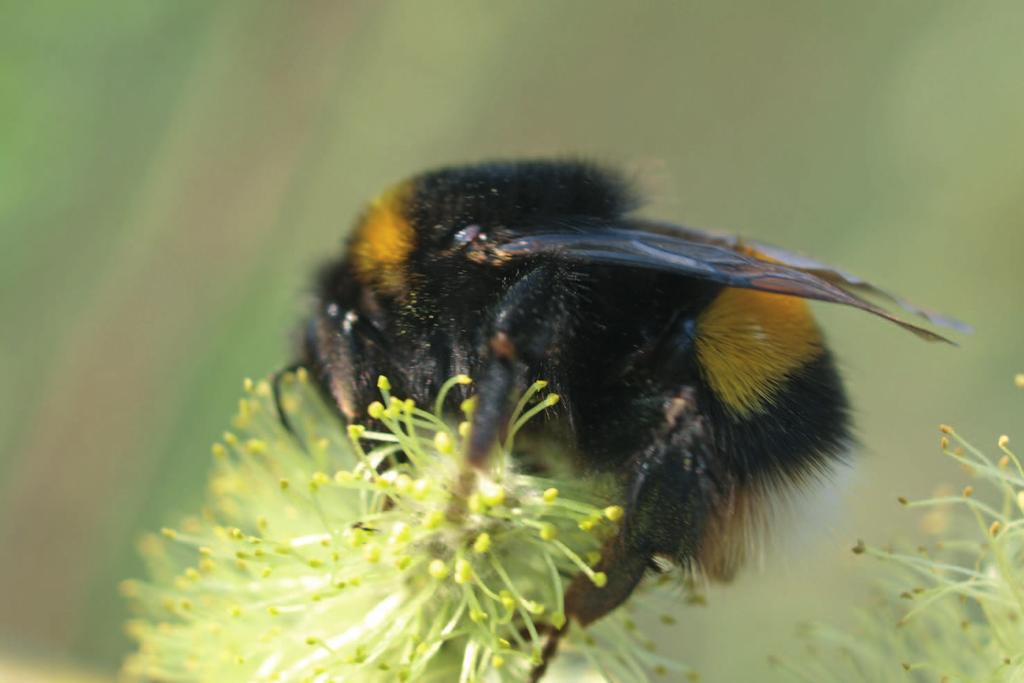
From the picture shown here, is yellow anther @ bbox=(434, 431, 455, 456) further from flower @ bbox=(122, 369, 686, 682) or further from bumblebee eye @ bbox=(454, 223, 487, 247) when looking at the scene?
bumblebee eye @ bbox=(454, 223, 487, 247)

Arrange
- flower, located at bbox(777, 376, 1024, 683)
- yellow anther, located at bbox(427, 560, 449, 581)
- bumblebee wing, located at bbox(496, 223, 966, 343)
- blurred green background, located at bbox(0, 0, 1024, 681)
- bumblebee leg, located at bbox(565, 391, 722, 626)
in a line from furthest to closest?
blurred green background, located at bbox(0, 0, 1024, 681), flower, located at bbox(777, 376, 1024, 683), yellow anther, located at bbox(427, 560, 449, 581), bumblebee leg, located at bbox(565, 391, 722, 626), bumblebee wing, located at bbox(496, 223, 966, 343)

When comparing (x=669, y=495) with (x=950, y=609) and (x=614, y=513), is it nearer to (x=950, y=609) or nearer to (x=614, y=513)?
(x=614, y=513)

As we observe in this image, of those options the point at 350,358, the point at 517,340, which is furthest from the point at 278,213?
the point at 517,340

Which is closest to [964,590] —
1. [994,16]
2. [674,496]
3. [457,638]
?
[674,496]

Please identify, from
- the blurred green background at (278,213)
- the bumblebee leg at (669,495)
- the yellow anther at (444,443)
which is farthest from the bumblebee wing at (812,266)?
the blurred green background at (278,213)

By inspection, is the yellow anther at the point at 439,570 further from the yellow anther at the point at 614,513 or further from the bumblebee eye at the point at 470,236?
the bumblebee eye at the point at 470,236

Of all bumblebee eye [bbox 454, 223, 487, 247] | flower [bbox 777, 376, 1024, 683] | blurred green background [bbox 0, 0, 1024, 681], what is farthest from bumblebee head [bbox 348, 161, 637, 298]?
→ blurred green background [bbox 0, 0, 1024, 681]
